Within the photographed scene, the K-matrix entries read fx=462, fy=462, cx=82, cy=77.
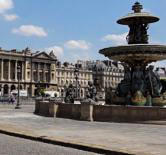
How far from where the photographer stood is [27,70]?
162000 mm

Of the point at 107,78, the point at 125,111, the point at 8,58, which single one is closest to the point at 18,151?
the point at 125,111

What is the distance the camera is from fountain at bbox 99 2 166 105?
26.2 metres

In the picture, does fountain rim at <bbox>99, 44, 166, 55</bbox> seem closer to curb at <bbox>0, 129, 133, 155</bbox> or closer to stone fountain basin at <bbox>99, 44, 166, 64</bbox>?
stone fountain basin at <bbox>99, 44, 166, 64</bbox>

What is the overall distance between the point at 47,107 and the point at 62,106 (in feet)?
7.39

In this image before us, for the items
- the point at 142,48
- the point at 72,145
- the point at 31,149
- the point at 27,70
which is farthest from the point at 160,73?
the point at 31,149

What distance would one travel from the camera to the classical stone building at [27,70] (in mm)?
153125

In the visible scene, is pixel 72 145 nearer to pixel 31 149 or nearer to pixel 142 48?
pixel 31 149

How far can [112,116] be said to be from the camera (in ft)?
73.5

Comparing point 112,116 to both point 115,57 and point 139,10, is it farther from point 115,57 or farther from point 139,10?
point 139,10

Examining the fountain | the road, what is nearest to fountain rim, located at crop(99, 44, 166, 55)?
the fountain

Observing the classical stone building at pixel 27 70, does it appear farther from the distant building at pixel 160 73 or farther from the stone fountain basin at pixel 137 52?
the stone fountain basin at pixel 137 52

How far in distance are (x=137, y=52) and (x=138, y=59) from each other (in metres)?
1.31

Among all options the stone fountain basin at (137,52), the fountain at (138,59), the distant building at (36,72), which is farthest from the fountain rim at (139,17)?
the distant building at (36,72)

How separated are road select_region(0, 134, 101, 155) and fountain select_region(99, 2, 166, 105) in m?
12.8
